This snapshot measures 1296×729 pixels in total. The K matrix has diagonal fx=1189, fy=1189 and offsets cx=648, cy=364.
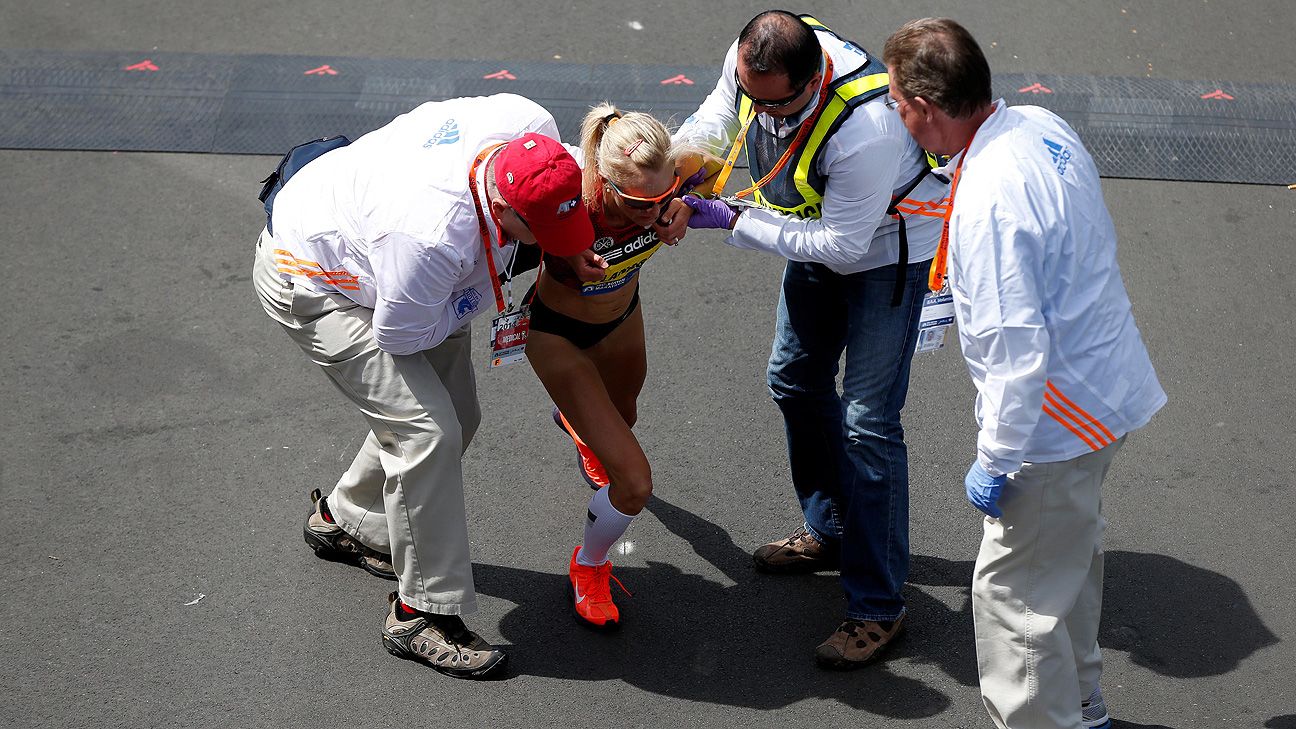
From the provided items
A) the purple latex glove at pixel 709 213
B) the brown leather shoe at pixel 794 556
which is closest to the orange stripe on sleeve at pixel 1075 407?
the purple latex glove at pixel 709 213

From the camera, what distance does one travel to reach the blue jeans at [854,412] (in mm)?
3664

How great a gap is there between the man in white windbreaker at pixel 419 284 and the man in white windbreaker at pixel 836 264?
1.99ft

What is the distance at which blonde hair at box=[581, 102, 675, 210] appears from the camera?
11.2ft

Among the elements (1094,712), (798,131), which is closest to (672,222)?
(798,131)

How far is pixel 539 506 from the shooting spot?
4512 millimetres

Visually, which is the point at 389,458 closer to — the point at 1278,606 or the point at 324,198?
the point at 324,198

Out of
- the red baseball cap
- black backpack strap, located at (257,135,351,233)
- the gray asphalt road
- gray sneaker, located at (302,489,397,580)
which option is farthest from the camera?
gray sneaker, located at (302,489,397,580)

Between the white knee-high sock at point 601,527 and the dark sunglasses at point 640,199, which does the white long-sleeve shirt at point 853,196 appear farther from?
the white knee-high sock at point 601,527

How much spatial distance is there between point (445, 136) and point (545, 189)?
51cm

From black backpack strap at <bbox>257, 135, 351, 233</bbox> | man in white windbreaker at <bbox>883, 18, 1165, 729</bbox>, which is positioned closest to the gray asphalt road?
man in white windbreaker at <bbox>883, 18, 1165, 729</bbox>

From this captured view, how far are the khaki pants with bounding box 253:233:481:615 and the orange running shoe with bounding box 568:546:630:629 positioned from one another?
15.6 inches

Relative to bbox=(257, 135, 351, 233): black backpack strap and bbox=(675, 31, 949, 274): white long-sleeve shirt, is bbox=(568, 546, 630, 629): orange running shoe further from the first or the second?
bbox=(257, 135, 351, 233): black backpack strap

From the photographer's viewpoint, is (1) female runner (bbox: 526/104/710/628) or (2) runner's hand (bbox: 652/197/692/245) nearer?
(1) female runner (bbox: 526/104/710/628)

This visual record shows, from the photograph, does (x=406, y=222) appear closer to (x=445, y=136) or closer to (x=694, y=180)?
(x=445, y=136)
